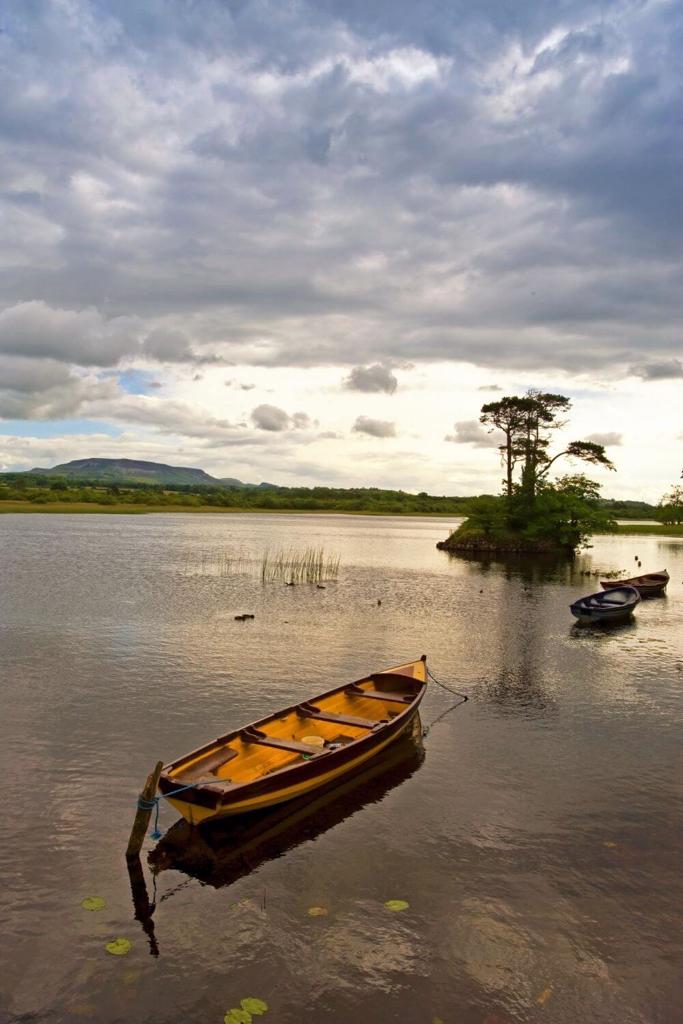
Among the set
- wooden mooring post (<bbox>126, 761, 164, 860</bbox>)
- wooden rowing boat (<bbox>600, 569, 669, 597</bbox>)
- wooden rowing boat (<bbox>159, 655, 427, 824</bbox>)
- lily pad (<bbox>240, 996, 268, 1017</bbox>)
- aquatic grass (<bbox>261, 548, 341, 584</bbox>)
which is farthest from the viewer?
aquatic grass (<bbox>261, 548, 341, 584</bbox>)

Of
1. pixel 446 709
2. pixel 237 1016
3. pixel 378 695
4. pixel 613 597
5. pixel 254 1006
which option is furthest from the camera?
pixel 613 597

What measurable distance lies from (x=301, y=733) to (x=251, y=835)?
3.91m

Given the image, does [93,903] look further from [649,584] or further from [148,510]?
[148,510]

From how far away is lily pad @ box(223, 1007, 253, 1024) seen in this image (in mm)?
9156

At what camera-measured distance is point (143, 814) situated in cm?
1234

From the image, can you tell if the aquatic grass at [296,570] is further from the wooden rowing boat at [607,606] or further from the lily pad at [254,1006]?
the lily pad at [254,1006]

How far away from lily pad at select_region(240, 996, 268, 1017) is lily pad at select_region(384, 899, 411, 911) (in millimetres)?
2802

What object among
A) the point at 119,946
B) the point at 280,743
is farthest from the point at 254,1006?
the point at 280,743

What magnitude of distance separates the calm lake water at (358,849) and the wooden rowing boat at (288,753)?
88 centimetres

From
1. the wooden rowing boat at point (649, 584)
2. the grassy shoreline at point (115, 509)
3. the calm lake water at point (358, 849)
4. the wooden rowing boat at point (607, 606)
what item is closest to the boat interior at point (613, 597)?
the wooden rowing boat at point (607, 606)

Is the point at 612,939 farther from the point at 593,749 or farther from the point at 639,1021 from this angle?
the point at 593,749

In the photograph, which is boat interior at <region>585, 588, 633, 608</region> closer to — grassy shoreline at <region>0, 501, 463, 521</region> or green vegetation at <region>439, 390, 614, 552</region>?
green vegetation at <region>439, 390, 614, 552</region>

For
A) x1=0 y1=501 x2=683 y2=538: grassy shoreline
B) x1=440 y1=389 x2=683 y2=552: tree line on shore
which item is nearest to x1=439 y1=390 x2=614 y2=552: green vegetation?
x1=440 y1=389 x2=683 y2=552: tree line on shore

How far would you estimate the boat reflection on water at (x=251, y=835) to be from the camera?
13.0 meters
